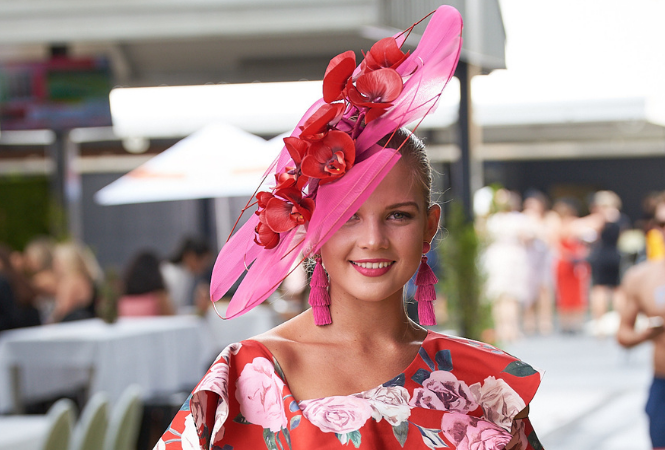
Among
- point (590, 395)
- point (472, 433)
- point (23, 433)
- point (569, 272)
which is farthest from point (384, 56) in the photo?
point (569, 272)

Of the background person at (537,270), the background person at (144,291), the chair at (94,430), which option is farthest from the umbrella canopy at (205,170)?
the background person at (537,270)

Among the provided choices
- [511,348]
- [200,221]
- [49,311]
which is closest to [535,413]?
[511,348]

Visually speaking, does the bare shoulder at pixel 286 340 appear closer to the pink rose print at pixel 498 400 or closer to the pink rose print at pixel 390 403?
the pink rose print at pixel 390 403

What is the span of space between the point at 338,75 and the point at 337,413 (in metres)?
0.44

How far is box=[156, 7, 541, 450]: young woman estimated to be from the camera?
1060mm

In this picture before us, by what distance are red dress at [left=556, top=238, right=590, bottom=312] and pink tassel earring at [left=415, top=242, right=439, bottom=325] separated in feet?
30.8

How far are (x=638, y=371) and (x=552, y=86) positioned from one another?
369cm

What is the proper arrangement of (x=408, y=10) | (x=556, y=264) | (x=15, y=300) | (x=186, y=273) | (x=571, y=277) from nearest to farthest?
(x=408, y=10), (x=15, y=300), (x=186, y=273), (x=571, y=277), (x=556, y=264)

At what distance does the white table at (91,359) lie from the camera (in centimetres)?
504

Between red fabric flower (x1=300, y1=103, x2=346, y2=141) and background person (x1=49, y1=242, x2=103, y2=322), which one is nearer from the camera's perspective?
red fabric flower (x1=300, y1=103, x2=346, y2=141)

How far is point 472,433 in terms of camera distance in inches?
43.3

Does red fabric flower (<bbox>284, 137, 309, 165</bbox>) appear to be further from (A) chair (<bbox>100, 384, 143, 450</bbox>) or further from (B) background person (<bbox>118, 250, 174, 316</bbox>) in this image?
(B) background person (<bbox>118, 250, 174, 316</bbox>)

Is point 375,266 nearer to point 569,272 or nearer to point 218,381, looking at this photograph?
point 218,381

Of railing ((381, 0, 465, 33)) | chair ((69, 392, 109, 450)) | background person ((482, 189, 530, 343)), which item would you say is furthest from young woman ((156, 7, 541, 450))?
background person ((482, 189, 530, 343))
